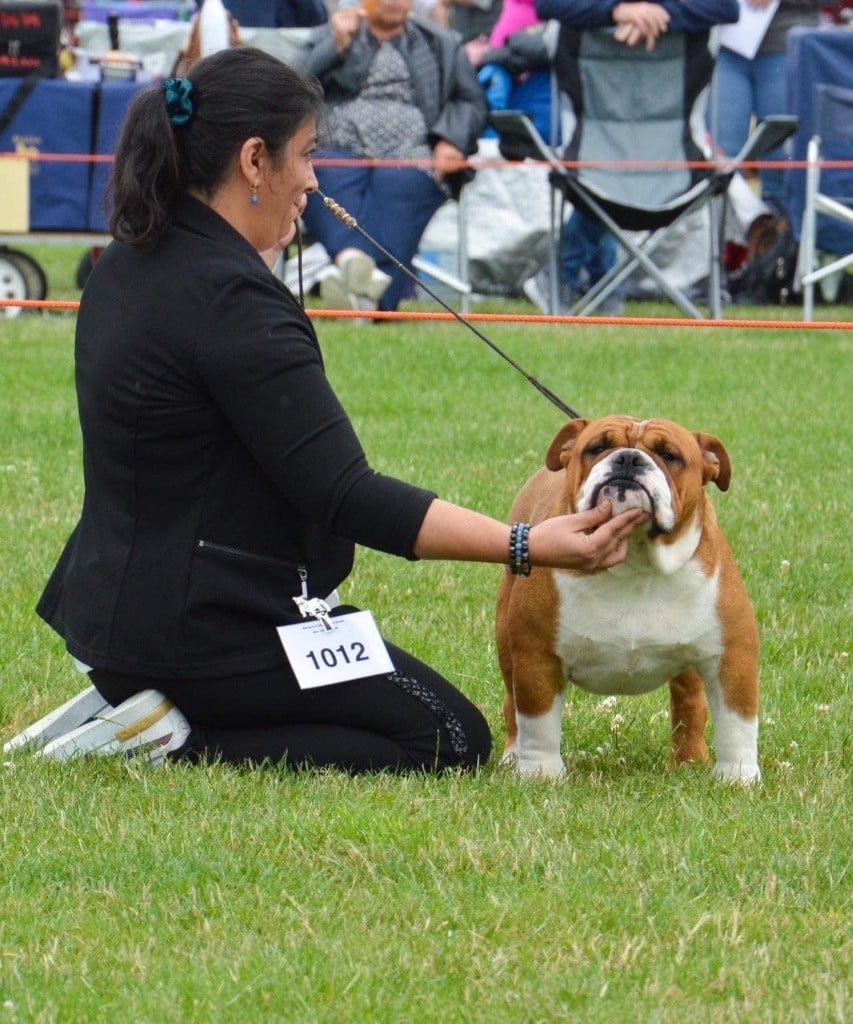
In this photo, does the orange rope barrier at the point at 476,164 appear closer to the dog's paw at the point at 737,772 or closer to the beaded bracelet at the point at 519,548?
the dog's paw at the point at 737,772

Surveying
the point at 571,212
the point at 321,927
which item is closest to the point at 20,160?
the point at 571,212

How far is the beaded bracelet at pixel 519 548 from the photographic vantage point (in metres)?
3.62

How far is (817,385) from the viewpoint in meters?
9.56

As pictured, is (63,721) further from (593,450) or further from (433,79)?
(433,79)

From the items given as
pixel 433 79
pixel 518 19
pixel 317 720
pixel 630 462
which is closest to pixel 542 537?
pixel 630 462

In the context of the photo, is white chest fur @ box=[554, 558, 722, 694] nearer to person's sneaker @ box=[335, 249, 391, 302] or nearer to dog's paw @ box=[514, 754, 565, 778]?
dog's paw @ box=[514, 754, 565, 778]

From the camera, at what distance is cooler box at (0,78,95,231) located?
37.9ft

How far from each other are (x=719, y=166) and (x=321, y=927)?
345 inches

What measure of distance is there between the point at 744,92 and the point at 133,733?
10.1m

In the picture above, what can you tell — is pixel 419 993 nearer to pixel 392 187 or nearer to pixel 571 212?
pixel 392 187

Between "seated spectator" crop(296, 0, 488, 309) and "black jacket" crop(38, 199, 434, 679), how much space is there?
23.8ft

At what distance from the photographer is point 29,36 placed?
460 inches

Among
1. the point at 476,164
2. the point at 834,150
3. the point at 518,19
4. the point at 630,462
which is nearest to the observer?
the point at 630,462

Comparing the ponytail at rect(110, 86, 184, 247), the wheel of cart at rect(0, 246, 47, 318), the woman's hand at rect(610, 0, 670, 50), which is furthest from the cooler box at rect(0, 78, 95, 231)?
the ponytail at rect(110, 86, 184, 247)
